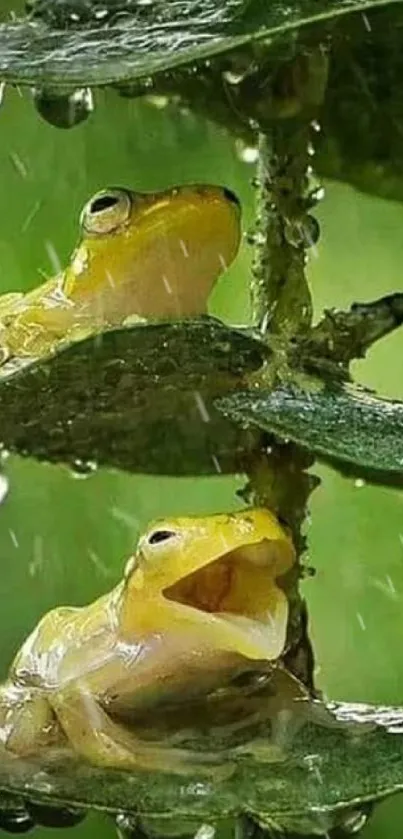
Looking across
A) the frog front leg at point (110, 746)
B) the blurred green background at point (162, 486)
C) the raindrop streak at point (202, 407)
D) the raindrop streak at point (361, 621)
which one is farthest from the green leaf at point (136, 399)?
the raindrop streak at point (361, 621)

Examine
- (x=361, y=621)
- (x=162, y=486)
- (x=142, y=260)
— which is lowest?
(x=361, y=621)

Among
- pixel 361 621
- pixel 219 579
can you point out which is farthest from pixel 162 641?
pixel 361 621

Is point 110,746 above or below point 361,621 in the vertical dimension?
above

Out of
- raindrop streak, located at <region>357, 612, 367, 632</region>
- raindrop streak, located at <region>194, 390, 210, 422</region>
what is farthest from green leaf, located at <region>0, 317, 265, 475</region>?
raindrop streak, located at <region>357, 612, 367, 632</region>

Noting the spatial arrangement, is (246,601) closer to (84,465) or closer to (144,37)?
(84,465)

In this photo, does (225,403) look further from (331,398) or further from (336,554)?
(336,554)

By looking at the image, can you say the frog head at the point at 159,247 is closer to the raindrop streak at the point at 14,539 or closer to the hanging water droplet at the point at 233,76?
the hanging water droplet at the point at 233,76

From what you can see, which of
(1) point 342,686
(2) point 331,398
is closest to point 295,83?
(2) point 331,398
